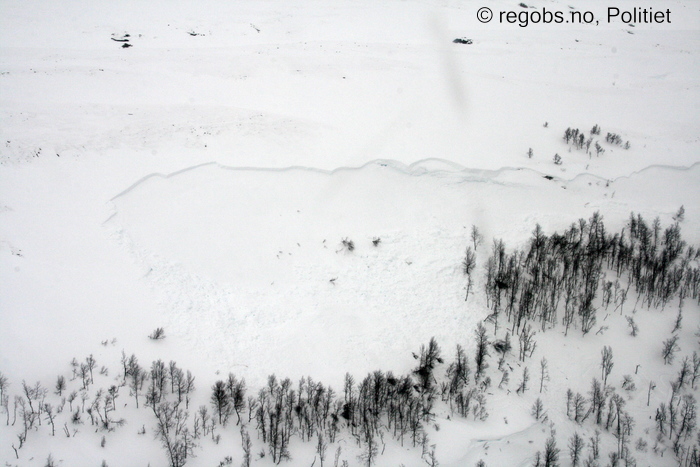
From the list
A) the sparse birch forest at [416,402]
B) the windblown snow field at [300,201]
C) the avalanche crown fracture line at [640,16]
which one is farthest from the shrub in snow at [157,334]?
the avalanche crown fracture line at [640,16]

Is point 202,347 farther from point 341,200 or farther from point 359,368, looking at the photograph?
point 341,200

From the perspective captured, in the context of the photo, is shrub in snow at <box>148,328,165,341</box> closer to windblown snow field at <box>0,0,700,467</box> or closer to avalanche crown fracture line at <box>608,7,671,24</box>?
windblown snow field at <box>0,0,700,467</box>

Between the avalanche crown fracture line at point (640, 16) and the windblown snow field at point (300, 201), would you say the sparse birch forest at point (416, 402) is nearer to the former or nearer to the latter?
the windblown snow field at point (300, 201)

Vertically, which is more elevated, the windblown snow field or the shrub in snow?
the windblown snow field

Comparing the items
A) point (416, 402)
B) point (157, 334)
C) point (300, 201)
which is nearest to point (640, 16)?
point (300, 201)

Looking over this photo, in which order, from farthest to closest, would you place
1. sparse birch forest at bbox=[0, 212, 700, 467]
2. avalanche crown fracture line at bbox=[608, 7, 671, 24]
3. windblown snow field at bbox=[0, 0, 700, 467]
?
avalanche crown fracture line at bbox=[608, 7, 671, 24] < windblown snow field at bbox=[0, 0, 700, 467] < sparse birch forest at bbox=[0, 212, 700, 467]

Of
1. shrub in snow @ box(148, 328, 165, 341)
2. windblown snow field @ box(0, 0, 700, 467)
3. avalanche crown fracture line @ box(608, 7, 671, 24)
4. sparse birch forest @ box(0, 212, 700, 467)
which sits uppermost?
avalanche crown fracture line @ box(608, 7, 671, 24)

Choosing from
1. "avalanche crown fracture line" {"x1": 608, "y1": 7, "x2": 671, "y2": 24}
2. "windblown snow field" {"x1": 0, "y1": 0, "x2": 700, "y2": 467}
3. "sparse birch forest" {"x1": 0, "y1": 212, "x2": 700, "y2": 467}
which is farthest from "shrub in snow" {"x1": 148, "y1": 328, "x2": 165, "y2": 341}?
"avalanche crown fracture line" {"x1": 608, "y1": 7, "x2": 671, "y2": 24}

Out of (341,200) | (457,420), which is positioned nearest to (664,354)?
(457,420)

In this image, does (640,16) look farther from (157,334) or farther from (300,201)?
(157,334)
